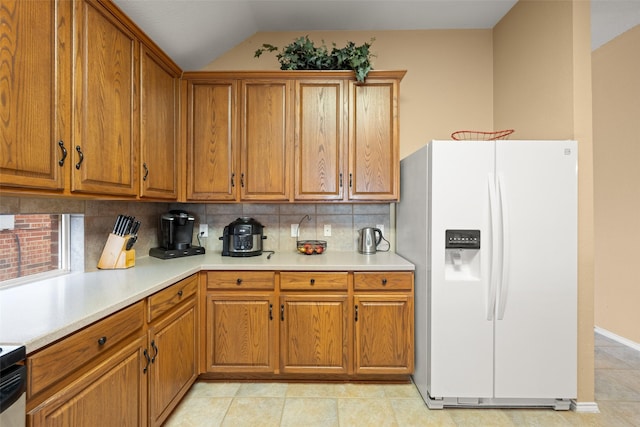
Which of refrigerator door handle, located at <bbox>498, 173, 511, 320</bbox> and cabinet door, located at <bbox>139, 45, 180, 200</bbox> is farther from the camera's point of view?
cabinet door, located at <bbox>139, 45, 180, 200</bbox>

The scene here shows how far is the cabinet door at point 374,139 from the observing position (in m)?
2.31

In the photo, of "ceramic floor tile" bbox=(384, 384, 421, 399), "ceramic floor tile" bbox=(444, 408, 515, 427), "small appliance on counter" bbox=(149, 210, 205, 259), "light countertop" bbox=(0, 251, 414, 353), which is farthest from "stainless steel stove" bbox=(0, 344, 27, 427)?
"ceramic floor tile" bbox=(444, 408, 515, 427)

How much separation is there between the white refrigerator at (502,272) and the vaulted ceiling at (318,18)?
1.45 meters

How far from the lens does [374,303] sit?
6.70 ft

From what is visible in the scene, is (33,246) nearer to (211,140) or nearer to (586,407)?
(211,140)

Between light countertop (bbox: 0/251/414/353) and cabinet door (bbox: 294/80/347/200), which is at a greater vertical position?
cabinet door (bbox: 294/80/347/200)

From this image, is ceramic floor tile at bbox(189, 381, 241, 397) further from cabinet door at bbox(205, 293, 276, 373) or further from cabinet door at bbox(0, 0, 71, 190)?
cabinet door at bbox(0, 0, 71, 190)

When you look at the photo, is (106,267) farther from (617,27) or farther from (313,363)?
(617,27)

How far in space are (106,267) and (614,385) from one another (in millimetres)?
3531

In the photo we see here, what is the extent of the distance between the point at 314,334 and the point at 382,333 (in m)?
0.47

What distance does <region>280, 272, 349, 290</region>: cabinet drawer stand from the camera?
2053mm

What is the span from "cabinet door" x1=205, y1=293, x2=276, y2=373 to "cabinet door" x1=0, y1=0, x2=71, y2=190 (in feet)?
3.95

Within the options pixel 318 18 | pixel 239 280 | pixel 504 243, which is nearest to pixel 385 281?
pixel 504 243

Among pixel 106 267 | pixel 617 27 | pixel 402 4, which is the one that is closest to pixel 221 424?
pixel 106 267
